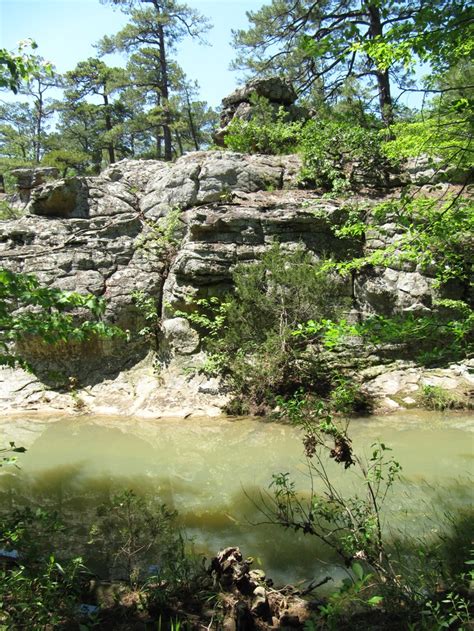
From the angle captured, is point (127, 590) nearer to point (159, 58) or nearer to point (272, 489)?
point (272, 489)

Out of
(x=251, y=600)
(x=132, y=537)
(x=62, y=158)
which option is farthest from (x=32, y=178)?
(x=251, y=600)

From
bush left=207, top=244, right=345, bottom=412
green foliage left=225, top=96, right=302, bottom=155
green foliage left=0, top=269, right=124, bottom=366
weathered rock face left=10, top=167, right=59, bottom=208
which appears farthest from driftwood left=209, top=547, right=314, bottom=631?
weathered rock face left=10, top=167, right=59, bottom=208

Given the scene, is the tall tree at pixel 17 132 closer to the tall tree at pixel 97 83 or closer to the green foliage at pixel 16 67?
the tall tree at pixel 97 83

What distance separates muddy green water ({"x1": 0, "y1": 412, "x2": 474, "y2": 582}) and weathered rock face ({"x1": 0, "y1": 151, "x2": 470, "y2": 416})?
1.19 metres

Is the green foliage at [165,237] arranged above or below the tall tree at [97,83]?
below

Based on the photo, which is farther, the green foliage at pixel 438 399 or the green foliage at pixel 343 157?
the green foliage at pixel 343 157

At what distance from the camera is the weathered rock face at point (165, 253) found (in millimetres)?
9148

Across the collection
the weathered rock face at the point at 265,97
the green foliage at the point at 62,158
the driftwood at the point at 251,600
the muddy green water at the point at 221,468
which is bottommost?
the muddy green water at the point at 221,468

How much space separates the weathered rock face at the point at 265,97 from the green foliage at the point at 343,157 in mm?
4263

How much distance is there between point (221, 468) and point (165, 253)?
21.8ft

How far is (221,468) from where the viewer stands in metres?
5.56

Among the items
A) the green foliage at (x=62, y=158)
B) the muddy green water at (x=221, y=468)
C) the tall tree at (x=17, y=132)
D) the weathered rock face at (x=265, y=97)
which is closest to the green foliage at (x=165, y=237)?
the muddy green water at (x=221, y=468)

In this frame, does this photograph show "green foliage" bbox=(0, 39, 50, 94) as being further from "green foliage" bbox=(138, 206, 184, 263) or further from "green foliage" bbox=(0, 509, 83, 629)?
"green foliage" bbox=(138, 206, 184, 263)

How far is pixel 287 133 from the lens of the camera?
13438 mm
